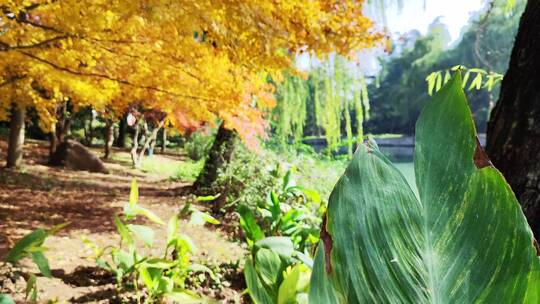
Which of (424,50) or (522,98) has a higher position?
(424,50)

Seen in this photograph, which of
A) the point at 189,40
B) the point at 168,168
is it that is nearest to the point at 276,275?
the point at 189,40

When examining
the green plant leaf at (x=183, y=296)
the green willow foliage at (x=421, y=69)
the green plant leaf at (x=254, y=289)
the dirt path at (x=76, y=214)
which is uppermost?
the green willow foliage at (x=421, y=69)

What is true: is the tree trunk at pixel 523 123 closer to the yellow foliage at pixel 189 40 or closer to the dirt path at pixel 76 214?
the yellow foliage at pixel 189 40

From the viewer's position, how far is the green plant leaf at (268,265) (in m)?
1.13

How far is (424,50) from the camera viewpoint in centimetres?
2923

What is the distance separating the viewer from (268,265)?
114 cm

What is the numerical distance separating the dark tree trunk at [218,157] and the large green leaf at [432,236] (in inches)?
219

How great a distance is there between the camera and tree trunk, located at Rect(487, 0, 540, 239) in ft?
3.29

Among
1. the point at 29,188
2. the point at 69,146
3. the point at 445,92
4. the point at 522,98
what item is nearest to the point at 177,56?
the point at 522,98

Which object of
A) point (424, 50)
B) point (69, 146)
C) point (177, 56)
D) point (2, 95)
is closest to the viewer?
point (177, 56)

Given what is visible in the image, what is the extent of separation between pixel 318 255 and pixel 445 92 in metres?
0.21

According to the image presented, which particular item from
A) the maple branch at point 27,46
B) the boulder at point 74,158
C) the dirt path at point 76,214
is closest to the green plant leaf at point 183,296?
the dirt path at point 76,214

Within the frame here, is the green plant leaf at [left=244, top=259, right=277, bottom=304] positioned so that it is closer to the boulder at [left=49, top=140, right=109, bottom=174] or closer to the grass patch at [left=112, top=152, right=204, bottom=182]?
the grass patch at [left=112, top=152, right=204, bottom=182]

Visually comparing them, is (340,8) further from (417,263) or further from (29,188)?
(29,188)
